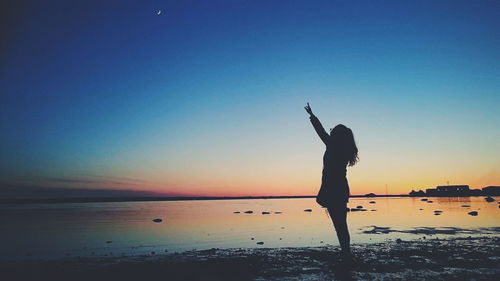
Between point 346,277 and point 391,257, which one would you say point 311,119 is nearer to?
point 346,277

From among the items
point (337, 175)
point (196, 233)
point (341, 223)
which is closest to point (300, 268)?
point (341, 223)

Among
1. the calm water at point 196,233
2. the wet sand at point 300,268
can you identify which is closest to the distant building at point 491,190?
the calm water at point 196,233

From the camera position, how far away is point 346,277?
298 inches

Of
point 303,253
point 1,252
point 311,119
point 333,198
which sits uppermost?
point 311,119

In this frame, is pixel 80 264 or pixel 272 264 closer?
pixel 272 264

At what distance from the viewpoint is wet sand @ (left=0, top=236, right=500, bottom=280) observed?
26.2 feet

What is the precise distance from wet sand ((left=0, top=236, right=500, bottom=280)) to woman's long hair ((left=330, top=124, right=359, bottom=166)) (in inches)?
113

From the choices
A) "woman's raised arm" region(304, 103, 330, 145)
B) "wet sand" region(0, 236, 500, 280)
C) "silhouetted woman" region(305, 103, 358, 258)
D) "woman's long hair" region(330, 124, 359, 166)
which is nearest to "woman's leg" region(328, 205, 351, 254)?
"silhouetted woman" region(305, 103, 358, 258)

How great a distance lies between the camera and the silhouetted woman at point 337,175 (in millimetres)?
7836

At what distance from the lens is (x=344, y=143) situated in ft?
26.6

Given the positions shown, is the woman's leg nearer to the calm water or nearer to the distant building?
the calm water

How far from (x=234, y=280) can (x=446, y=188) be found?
205m

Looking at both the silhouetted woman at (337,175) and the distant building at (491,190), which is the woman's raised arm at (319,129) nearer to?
the silhouetted woman at (337,175)

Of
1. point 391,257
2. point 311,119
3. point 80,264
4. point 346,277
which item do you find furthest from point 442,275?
point 80,264
